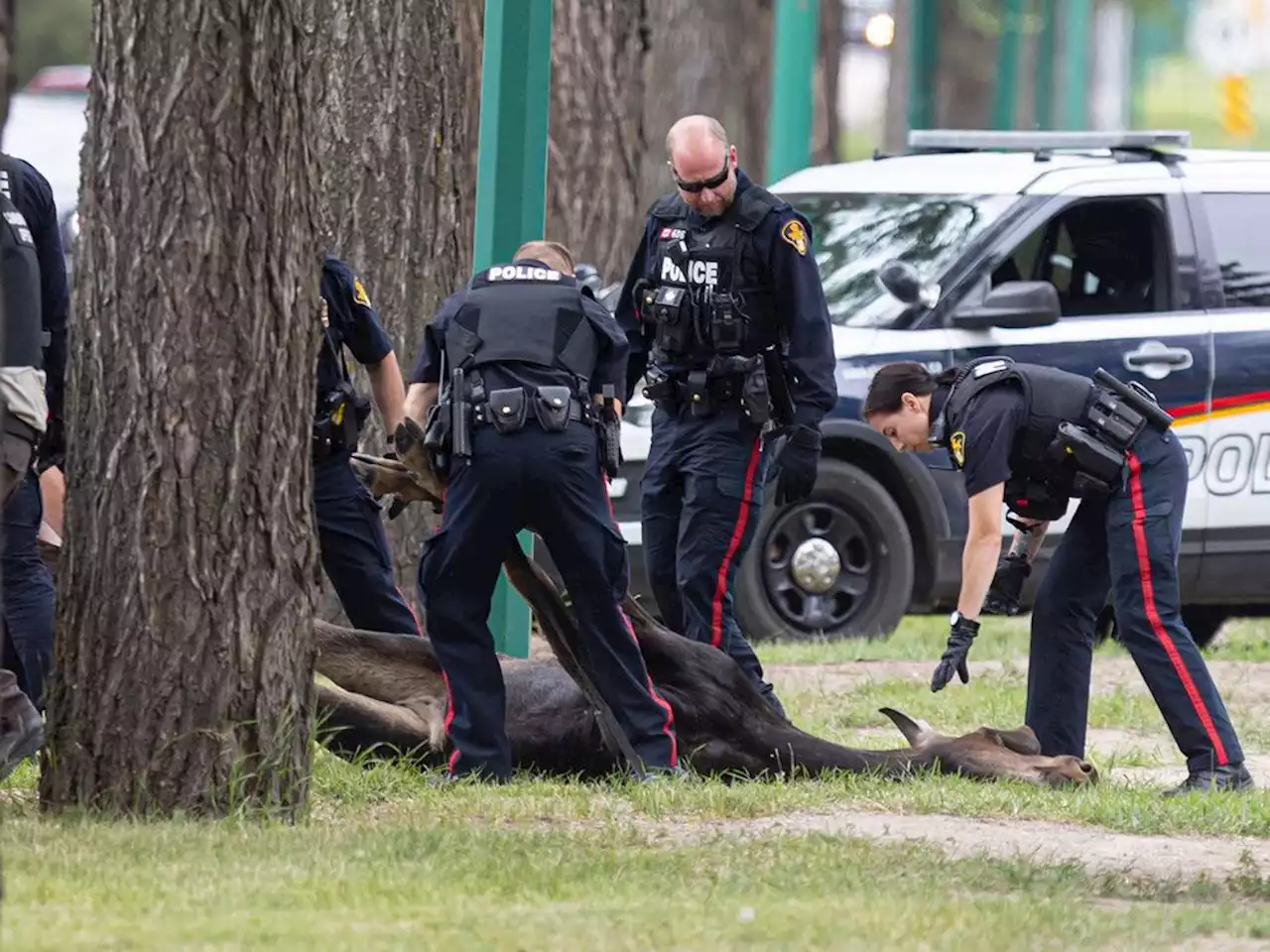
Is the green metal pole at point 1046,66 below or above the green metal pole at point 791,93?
above

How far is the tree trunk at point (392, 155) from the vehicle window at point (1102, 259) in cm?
256

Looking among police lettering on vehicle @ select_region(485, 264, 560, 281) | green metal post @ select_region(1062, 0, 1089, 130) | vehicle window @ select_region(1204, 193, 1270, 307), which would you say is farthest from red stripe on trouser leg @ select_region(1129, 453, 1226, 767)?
green metal post @ select_region(1062, 0, 1089, 130)

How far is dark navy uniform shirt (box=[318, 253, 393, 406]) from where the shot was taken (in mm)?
7496

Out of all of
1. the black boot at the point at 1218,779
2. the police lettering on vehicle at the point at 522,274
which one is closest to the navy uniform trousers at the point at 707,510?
the police lettering on vehicle at the point at 522,274

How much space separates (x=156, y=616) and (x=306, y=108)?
1279 millimetres

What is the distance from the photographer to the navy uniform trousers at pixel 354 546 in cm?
760

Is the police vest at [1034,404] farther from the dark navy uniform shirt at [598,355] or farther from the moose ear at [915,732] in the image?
the dark navy uniform shirt at [598,355]

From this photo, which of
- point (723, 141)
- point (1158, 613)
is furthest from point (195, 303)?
point (1158, 613)

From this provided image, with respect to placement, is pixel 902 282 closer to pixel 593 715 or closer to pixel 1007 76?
pixel 593 715

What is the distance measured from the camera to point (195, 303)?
598cm

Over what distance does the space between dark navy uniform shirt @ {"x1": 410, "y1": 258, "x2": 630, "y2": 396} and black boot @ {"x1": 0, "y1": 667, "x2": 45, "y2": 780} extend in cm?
154

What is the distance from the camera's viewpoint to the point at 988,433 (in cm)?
723

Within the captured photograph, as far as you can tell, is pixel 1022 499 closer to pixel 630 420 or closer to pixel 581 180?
pixel 630 420

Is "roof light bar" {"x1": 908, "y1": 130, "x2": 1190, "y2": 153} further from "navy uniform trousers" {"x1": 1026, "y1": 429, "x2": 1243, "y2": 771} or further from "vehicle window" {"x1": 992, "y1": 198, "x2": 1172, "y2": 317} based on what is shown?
"navy uniform trousers" {"x1": 1026, "y1": 429, "x2": 1243, "y2": 771}
